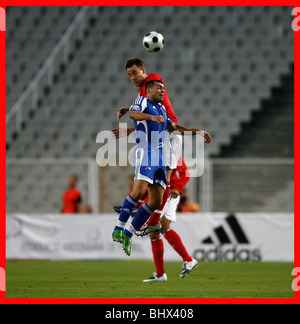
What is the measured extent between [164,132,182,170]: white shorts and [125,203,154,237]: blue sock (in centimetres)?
72

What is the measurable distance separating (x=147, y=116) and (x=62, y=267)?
5.78 metres

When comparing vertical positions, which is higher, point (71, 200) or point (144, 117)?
point (144, 117)

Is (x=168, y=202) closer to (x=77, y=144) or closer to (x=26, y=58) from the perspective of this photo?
(x=77, y=144)

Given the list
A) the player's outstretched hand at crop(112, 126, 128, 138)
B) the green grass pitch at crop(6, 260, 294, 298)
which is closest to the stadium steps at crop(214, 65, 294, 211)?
the green grass pitch at crop(6, 260, 294, 298)

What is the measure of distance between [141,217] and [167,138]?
1038 millimetres

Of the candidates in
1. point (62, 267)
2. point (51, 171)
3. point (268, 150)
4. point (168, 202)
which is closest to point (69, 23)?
point (51, 171)

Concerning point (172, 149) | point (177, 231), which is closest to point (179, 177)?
point (172, 149)

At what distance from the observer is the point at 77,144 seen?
20250 millimetres

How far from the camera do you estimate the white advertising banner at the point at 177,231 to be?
15055 millimetres

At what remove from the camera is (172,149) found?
359 inches

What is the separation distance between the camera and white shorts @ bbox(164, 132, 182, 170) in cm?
886

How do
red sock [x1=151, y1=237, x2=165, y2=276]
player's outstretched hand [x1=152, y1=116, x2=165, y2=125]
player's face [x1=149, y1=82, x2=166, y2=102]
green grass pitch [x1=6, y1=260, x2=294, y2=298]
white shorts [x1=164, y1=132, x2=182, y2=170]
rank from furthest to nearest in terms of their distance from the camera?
red sock [x1=151, y1=237, x2=165, y2=276]
white shorts [x1=164, y1=132, x2=182, y2=170]
player's face [x1=149, y1=82, x2=166, y2=102]
green grass pitch [x1=6, y1=260, x2=294, y2=298]
player's outstretched hand [x1=152, y1=116, x2=165, y2=125]

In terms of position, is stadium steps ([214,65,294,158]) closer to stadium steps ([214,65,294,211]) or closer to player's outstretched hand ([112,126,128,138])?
stadium steps ([214,65,294,211])

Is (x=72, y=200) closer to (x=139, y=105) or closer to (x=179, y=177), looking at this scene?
(x=179, y=177)
